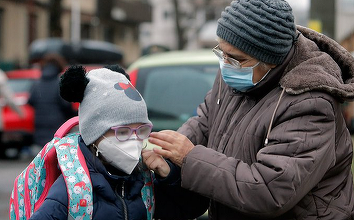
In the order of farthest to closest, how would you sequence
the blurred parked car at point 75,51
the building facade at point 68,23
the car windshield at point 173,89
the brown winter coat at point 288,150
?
the building facade at point 68,23 → the blurred parked car at point 75,51 → the car windshield at point 173,89 → the brown winter coat at point 288,150

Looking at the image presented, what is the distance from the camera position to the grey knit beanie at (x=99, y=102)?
9.02ft

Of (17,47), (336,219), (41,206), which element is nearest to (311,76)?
(336,219)

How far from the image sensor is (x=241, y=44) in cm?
263

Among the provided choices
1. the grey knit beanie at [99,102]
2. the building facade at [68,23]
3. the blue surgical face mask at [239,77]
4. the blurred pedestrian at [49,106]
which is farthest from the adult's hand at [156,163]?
the building facade at [68,23]

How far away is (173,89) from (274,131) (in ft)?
11.2

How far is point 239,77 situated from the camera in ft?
8.79

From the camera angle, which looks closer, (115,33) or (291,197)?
(291,197)

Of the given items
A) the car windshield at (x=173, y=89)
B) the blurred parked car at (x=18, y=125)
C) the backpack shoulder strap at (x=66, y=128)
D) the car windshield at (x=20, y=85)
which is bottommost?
the blurred parked car at (x=18, y=125)

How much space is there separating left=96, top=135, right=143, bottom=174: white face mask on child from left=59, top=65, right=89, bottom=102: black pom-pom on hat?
0.71 ft

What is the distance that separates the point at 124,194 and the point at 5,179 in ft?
28.0

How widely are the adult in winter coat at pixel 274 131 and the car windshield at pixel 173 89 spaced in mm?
2902

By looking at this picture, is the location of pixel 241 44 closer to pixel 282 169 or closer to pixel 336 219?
pixel 282 169

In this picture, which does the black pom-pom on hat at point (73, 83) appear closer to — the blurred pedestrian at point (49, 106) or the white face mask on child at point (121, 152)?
the white face mask on child at point (121, 152)

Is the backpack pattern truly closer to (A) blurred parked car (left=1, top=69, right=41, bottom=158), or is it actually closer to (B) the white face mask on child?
(B) the white face mask on child
